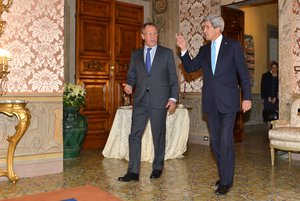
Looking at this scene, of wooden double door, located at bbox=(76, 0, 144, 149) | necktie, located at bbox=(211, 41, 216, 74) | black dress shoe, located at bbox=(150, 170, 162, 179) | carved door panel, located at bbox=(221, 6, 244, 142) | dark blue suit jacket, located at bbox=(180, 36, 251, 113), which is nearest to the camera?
dark blue suit jacket, located at bbox=(180, 36, 251, 113)

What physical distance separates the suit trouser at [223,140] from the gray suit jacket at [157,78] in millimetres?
531

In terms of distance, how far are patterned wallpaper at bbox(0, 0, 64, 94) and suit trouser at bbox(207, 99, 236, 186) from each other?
6.00 ft

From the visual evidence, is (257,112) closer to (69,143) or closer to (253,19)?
(253,19)

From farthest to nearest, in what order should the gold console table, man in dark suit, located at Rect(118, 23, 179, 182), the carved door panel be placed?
the carved door panel → man in dark suit, located at Rect(118, 23, 179, 182) → the gold console table

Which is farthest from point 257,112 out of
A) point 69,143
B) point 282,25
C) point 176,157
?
point 69,143

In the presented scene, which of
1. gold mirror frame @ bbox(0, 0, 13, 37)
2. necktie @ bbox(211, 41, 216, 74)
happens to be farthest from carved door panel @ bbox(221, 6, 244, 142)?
gold mirror frame @ bbox(0, 0, 13, 37)

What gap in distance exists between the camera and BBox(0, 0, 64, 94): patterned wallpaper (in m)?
3.60

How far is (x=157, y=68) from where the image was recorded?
135 inches

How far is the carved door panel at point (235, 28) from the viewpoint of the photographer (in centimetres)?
612

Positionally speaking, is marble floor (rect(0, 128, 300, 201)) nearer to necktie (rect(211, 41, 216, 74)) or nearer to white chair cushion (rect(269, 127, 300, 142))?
white chair cushion (rect(269, 127, 300, 142))

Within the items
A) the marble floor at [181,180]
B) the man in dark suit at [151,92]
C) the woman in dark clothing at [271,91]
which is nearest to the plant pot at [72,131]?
the marble floor at [181,180]

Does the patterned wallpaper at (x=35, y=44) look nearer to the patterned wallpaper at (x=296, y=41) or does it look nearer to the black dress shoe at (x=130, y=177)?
the black dress shoe at (x=130, y=177)

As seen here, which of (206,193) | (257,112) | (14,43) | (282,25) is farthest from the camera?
(257,112)

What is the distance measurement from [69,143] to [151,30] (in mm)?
2201
